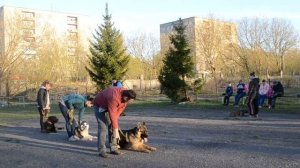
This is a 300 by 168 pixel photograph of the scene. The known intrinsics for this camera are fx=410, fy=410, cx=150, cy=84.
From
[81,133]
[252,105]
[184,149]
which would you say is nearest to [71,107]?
[81,133]

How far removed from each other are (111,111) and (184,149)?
223cm

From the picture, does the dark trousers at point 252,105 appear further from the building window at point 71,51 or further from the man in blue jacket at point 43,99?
the building window at point 71,51

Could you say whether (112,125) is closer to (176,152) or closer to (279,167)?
(176,152)

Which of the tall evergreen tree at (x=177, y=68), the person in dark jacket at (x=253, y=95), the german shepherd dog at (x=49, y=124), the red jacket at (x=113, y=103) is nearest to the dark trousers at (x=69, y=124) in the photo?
the german shepherd dog at (x=49, y=124)

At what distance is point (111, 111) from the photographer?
9.09 metres

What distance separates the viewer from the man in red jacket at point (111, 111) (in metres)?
9.11

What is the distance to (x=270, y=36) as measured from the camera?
67875mm

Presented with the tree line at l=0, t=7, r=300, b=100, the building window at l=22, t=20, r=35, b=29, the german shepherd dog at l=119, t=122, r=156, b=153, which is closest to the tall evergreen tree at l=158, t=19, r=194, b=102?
the tree line at l=0, t=7, r=300, b=100

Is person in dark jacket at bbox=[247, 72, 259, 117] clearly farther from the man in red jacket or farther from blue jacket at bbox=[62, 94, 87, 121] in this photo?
the man in red jacket

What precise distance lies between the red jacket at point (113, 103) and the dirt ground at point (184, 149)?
0.92 metres

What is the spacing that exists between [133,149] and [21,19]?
124ft

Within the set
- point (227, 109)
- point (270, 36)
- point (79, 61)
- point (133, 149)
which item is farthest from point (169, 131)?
point (270, 36)

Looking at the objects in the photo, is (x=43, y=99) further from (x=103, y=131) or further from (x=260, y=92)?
(x=260, y=92)

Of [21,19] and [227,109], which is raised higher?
[21,19]
